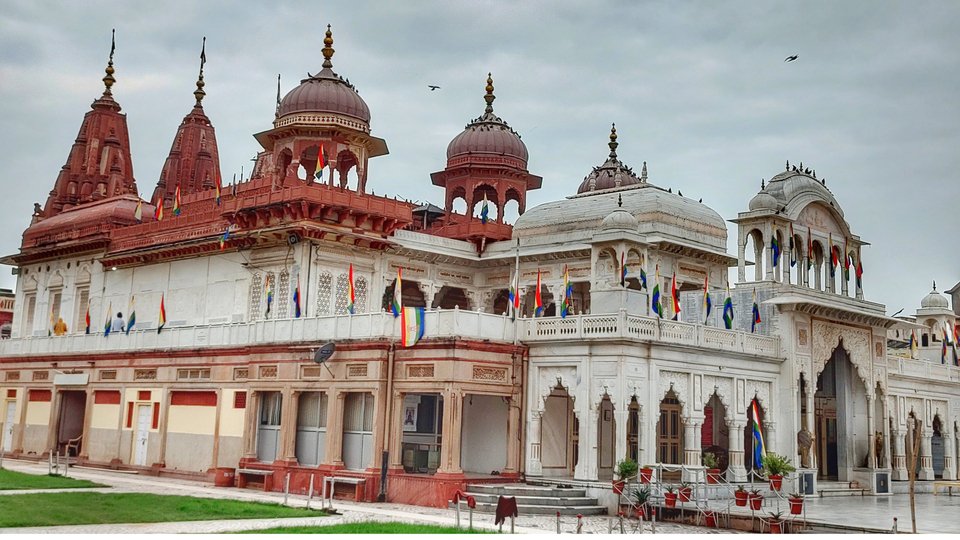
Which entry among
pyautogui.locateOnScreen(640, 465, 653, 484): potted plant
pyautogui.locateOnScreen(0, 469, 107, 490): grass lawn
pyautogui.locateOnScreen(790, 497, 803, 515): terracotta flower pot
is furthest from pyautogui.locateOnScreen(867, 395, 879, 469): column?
pyautogui.locateOnScreen(0, 469, 107, 490): grass lawn

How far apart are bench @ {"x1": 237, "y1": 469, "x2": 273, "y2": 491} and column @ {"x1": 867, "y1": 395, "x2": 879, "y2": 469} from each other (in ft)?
59.9

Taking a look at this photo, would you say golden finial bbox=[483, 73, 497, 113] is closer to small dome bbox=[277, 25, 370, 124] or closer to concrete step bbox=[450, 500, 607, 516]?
small dome bbox=[277, 25, 370, 124]

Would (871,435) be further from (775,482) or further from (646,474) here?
(646,474)

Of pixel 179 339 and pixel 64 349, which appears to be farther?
pixel 64 349

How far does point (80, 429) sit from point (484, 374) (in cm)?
2039

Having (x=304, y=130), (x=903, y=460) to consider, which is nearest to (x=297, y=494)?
(x=304, y=130)

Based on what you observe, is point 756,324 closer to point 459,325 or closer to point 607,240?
point 607,240

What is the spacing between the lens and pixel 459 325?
25.5 m

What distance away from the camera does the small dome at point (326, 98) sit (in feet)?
118

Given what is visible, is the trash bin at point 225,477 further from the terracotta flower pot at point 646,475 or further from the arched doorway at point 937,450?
the arched doorway at point 937,450

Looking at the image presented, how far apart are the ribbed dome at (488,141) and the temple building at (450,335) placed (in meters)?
0.10

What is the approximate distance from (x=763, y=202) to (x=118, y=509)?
20.2m

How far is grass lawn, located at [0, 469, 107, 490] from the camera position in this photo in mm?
25653

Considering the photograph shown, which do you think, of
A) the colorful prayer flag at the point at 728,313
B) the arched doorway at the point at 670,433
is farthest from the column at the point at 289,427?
the colorful prayer flag at the point at 728,313
